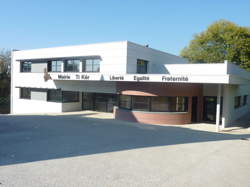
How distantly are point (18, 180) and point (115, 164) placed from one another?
264 centimetres

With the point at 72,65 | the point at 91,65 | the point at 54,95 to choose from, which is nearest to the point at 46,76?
the point at 54,95

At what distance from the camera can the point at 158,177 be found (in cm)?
573

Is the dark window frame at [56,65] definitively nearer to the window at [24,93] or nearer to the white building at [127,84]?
the white building at [127,84]

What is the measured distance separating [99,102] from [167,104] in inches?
323

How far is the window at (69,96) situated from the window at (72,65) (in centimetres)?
230

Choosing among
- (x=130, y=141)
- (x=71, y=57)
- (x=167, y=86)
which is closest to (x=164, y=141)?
(x=130, y=141)

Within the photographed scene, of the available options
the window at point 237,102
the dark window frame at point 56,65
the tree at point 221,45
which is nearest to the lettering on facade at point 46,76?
the dark window frame at point 56,65

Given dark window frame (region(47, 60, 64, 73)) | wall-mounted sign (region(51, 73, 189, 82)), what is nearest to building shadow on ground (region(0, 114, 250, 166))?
wall-mounted sign (region(51, 73, 189, 82))

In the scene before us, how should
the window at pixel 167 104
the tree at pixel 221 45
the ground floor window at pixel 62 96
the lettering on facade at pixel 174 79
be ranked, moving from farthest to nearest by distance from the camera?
the tree at pixel 221 45 < the ground floor window at pixel 62 96 < the window at pixel 167 104 < the lettering on facade at pixel 174 79

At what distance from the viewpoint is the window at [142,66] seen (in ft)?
62.6

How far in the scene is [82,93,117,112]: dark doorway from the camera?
20.5 m

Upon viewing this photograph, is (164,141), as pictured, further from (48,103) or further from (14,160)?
(48,103)

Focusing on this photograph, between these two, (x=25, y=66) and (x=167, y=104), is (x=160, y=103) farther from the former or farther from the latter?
(x=25, y=66)

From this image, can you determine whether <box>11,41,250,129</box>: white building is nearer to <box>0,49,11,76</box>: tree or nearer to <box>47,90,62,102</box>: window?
<box>47,90,62,102</box>: window
